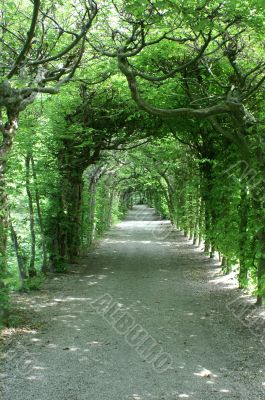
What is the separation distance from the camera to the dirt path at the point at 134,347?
5.29 meters

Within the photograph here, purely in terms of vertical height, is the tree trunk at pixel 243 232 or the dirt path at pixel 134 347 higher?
the tree trunk at pixel 243 232

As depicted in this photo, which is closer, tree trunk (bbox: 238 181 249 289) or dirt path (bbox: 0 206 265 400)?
dirt path (bbox: 0 206 265 400)

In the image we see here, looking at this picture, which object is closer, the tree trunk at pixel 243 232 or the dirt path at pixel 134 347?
the dirt path at pixel 134 347

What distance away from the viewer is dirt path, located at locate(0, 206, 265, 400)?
529 cm

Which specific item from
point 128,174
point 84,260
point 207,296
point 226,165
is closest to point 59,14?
point 226,165

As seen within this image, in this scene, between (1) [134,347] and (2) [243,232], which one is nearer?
(1) [134,347]

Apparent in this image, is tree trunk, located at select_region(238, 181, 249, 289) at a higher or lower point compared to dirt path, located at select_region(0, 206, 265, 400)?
higher

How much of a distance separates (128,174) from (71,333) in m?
27.3

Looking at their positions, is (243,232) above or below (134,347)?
above

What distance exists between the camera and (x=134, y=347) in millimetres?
6844

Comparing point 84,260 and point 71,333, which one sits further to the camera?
point 84,260

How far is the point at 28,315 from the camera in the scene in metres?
8.77

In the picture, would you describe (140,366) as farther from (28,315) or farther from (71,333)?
(28,315)

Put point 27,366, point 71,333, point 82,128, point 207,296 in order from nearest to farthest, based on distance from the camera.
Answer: point 27,366 < point 71,333 < point 207,296 < point 82,128
